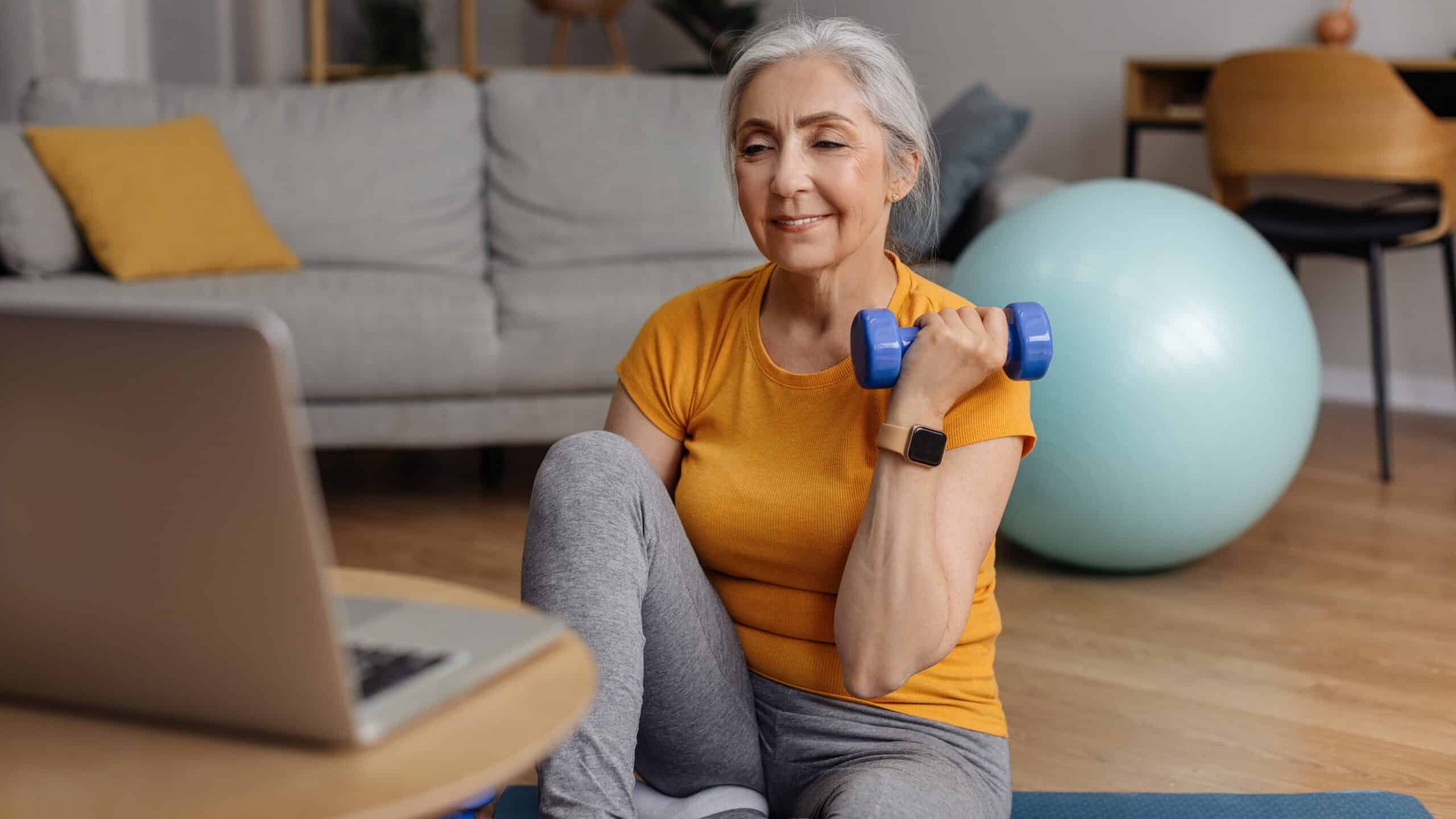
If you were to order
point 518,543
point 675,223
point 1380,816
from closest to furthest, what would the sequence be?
point 1380,816 → point 518,543 → point 675,223

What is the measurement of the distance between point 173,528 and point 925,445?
73cm

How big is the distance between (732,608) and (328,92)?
2486mm

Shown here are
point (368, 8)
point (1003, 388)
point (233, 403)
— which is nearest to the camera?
point (233, 403)

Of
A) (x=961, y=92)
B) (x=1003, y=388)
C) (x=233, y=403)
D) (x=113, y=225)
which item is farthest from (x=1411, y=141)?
(x=233, y=403)

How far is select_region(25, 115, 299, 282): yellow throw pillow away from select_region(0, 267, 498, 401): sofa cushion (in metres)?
0.08

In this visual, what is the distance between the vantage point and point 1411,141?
3.36 m

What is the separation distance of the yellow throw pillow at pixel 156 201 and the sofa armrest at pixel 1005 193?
5.09 feet

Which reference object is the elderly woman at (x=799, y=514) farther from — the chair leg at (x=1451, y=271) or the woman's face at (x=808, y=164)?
the chair leg at (x=1451, y=271)

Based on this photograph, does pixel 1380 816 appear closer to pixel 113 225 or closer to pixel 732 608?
pixel 732 608

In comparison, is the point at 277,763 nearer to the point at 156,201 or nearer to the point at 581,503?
the point at 581,503

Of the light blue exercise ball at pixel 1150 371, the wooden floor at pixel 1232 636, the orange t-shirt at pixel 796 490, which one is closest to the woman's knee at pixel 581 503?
the orange t-shirt at pixel 796 490

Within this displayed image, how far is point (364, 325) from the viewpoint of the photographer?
2.82 m

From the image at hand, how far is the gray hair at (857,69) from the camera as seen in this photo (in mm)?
1328

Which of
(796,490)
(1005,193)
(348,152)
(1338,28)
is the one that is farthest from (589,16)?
(796,490)
